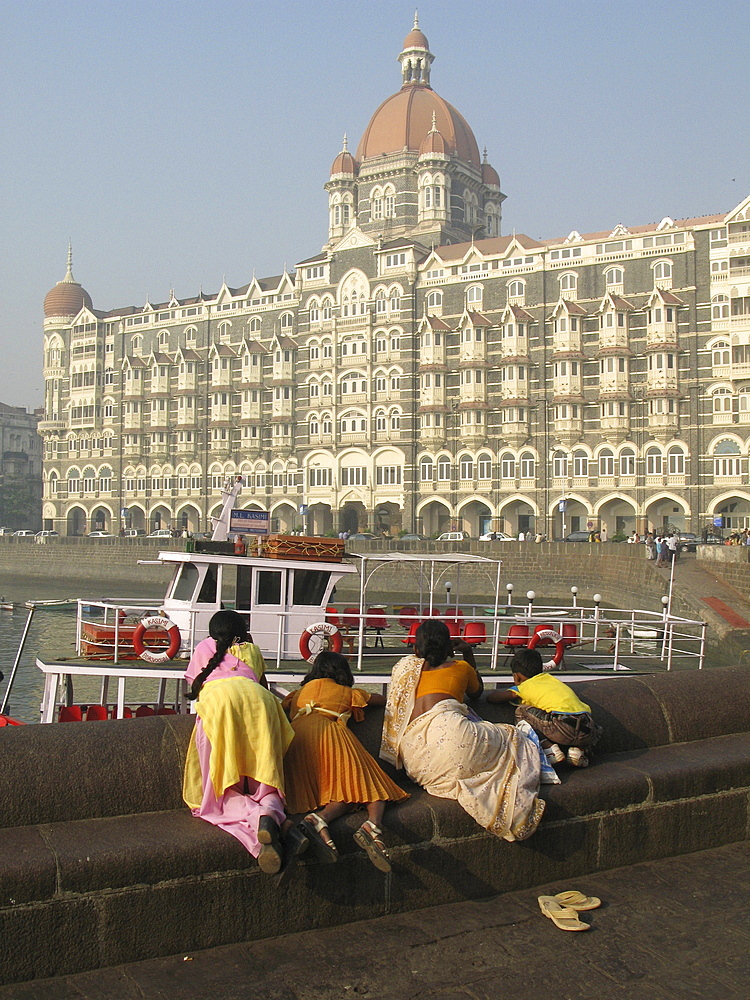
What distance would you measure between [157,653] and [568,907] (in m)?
6.86

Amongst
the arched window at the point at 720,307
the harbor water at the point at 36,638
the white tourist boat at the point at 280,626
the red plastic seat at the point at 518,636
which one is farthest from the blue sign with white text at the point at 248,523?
the arched window at the point at 720,307

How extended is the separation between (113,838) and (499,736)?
2.02 meters

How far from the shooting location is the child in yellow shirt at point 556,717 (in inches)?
210

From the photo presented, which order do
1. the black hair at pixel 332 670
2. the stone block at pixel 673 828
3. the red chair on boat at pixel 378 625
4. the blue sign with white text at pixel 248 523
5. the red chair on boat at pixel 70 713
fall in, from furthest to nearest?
the blue sign with white text at pixel 248 523, the red chair on boat at pixel 70 713, the red chair on boat at pixel 378 625, the black hair at pixel 332 670, the stone block at pixel 673 828

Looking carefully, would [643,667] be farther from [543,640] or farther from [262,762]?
[262,762]

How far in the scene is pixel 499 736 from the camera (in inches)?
194

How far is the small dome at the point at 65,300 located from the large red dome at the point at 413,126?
26243mm

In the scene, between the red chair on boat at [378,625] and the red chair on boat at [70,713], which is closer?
the red chair on boat at [378,625]

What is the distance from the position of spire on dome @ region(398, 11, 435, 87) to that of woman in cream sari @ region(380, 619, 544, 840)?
73.9 metres

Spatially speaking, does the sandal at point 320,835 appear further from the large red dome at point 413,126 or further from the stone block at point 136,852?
the large red dome at point 413,126

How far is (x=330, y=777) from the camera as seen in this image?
4645mm

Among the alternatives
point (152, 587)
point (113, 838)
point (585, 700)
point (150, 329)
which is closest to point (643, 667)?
point (585, 700)

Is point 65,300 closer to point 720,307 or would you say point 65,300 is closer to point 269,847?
point 720,307

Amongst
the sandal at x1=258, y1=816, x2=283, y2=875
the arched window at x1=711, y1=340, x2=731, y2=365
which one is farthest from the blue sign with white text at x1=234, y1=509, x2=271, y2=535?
the arched window at x1=711, y1=340, x2=731, y2=365
